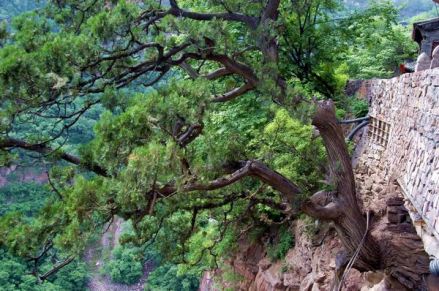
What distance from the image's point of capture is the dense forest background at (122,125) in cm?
351

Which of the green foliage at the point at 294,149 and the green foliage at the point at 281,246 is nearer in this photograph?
the green foliage at the point at 294,149

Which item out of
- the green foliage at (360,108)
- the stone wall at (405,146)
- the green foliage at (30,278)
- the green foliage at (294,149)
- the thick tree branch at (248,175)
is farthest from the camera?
the green foliage at (30,278)

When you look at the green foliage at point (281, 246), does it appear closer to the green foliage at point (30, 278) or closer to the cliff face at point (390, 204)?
the cliff face at point (390, 204)

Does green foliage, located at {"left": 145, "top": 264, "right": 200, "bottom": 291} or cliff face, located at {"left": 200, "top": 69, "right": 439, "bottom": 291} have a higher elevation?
cliff face, located at {"left": 200, "top": 69, "right": 439, "bottom": 291}

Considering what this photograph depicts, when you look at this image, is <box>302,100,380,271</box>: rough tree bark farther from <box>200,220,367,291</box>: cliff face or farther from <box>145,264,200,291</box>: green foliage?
<box>145,264,200,291</box>: green foliage

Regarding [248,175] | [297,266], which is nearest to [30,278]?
[297,266]

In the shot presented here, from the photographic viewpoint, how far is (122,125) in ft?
10.2

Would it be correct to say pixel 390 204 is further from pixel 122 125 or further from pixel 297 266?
pixel 122 125

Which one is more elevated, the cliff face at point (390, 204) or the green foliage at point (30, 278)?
the cliff face at point (390, 204)

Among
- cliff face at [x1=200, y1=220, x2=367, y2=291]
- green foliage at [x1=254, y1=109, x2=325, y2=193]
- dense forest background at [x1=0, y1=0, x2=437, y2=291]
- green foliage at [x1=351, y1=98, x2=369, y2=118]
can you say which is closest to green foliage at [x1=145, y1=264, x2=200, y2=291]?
dense forest background at [x1=0, y1=0, x2=437, y2=291]

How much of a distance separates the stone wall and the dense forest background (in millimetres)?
699

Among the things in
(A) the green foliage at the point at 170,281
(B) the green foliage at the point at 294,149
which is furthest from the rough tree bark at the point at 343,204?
(A) the green foliage at the point at 170,281

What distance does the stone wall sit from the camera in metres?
3.42

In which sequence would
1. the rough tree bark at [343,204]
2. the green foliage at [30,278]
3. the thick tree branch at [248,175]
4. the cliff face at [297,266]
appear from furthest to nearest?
the green foliage at [30,278]
the cliff face at [297,266]
the rough tree bark at [343,204]
the thick tree branch at [248,175]
